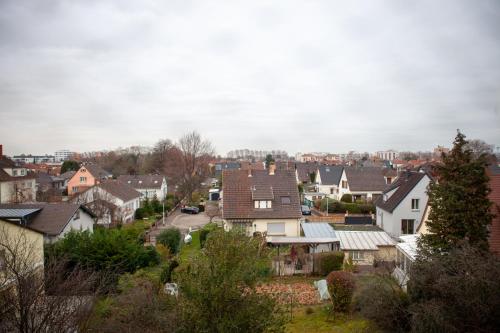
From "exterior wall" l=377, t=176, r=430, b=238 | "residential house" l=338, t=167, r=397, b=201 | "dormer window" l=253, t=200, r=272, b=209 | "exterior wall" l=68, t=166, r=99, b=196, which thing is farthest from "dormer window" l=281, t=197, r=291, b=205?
"exterior wall" l=68, t=166, r=99, b=196

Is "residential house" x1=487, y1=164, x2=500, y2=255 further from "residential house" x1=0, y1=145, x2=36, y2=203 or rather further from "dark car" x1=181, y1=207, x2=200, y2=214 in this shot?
"residential house" x1=0, y1=145, x2=36, y2=203

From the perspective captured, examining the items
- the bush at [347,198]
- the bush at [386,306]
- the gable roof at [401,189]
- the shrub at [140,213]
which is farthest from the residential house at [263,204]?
the bush at [347,198]

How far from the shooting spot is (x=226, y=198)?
34562 millimetres

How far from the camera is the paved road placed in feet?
136

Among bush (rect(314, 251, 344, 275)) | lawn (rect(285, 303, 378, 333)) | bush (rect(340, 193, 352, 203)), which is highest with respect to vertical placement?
bush (rect(340, 193, 352, 203))

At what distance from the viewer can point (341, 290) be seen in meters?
17.2

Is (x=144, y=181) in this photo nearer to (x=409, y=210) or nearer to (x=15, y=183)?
(x=15, y=183)

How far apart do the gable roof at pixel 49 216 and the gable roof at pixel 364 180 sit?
134ft

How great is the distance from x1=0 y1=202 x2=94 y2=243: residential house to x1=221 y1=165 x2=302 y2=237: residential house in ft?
39.3

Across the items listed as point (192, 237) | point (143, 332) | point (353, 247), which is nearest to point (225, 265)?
point (143, 332)

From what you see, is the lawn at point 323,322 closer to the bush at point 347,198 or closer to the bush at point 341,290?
the bush at point 341,290

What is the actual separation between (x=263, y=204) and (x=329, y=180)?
3623 cm

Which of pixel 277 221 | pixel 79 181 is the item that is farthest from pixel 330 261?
pixel 79 181

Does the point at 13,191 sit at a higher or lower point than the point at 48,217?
higher
